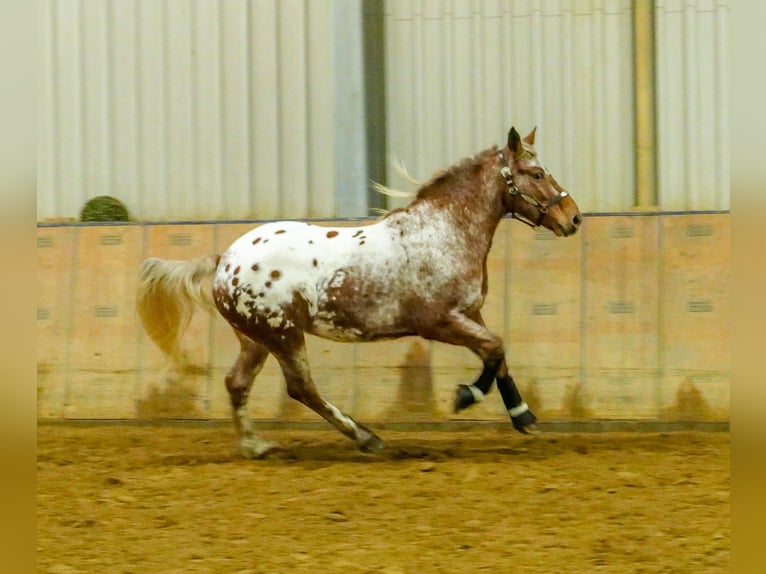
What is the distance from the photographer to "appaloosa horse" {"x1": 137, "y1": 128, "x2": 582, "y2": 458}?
6766mm

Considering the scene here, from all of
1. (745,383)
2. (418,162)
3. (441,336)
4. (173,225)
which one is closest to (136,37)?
(173,225)

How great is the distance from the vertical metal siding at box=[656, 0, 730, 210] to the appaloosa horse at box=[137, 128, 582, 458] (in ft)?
8.54

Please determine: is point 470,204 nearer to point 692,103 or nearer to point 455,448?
point 455,448

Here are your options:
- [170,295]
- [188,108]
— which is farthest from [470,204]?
[188,108]

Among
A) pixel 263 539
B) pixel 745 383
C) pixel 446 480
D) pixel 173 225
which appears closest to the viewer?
pixel 745 383

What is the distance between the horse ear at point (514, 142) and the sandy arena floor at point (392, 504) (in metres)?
2.11

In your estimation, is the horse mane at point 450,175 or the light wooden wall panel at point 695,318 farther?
the light wooden wall panel at point 695,318

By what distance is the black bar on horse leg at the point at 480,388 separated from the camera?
660 cm

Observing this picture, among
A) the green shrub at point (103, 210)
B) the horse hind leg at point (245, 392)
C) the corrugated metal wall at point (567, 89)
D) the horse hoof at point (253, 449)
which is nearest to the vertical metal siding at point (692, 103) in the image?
the corrugated metal wall at point (567, 89)

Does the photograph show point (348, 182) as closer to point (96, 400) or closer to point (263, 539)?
point (96, 400)

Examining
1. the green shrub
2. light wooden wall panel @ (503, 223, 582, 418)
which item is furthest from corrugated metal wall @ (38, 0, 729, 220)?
light wooden wall panel @ (503, 223, 582, 418)

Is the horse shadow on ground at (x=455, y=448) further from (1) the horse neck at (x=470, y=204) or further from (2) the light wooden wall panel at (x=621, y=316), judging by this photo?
(1) the horse neck at (x=470, y=204)

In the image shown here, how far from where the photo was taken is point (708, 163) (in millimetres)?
9133

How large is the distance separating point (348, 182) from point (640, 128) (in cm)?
271
